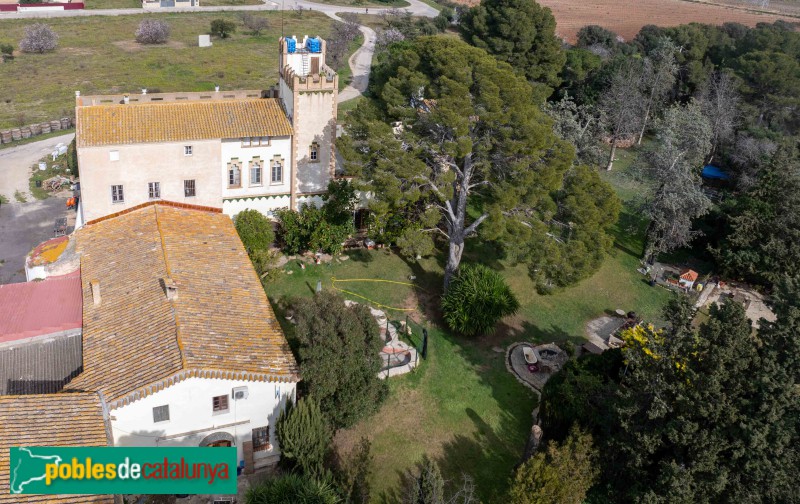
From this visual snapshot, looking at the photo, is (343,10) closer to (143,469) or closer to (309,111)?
(309,111)

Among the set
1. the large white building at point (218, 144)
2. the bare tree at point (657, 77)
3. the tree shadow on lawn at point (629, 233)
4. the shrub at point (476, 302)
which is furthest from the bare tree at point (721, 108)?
the large white building at point (218, 144)

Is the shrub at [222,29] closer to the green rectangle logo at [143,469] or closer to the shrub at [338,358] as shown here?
the shrub at [338,358]

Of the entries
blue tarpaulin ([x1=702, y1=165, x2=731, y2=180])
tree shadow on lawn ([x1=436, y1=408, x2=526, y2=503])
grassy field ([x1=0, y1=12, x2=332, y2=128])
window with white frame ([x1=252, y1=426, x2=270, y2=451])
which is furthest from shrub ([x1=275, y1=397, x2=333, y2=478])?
grassy field ([x1=0, y1=12, x2=332, y2=128])

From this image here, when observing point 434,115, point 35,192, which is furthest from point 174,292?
point 35,192

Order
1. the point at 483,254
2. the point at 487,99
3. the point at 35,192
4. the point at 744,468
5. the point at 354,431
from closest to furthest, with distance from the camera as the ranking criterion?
the point at 744,468 < the point at 354,431 < the point at 487,99 < the point at 483,254 < the point at 35,192

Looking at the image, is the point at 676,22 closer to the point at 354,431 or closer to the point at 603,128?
the point at 603,128

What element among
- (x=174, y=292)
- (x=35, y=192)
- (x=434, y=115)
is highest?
(x=434, y=115)

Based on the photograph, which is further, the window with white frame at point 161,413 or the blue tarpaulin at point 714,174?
the blue tarpaulin at point 714,174
